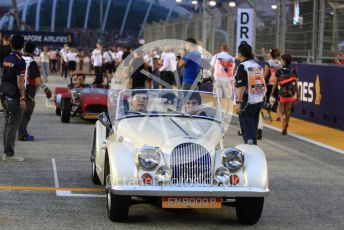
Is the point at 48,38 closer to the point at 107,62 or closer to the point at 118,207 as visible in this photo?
the point at 107,62

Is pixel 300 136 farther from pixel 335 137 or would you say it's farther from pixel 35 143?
pixel 35 143

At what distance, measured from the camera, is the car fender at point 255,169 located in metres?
→ 7.56

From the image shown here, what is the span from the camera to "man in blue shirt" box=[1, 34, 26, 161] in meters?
11.4

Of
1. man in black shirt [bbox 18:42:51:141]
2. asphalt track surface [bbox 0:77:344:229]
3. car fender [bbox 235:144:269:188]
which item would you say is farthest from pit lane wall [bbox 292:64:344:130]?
car fender [bbox 235:144:269:188]

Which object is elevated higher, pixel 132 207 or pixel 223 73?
pixel 223 73

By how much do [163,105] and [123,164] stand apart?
1.60 m

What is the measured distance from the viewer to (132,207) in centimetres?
841

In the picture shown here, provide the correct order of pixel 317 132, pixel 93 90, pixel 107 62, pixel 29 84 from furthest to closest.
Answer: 1. pixel 107 62
2. pixel 93 90
3. pixel 317 132
4. pixel 29 84

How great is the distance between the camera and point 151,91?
364 inches

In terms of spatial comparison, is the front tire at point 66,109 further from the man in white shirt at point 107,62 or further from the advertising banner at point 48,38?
the advertising banner at point 48,38

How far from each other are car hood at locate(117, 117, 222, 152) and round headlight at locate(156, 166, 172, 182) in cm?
28

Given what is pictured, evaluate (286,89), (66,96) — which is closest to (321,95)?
(286,89)

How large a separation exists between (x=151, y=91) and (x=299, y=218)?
226 cm

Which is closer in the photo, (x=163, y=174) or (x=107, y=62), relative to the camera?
(x=163, y=174)
